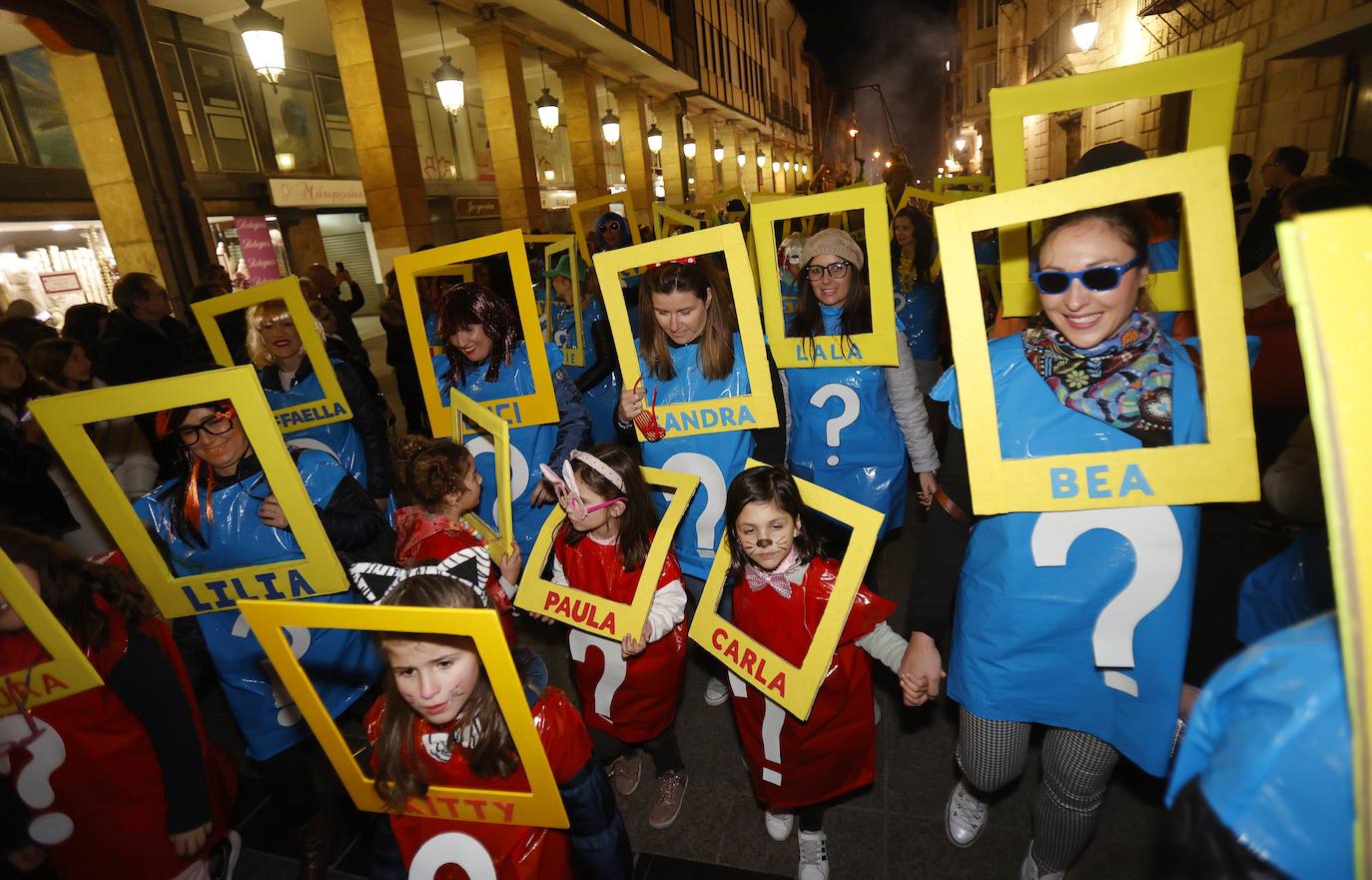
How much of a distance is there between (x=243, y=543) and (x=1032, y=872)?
283 centimetres

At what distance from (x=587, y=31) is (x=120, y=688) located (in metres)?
14.2

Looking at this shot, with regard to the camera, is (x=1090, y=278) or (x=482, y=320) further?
(x=482, y=320)

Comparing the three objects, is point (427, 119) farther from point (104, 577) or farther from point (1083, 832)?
point (1083, 832)

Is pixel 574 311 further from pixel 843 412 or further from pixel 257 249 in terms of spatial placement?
pixel 257 249

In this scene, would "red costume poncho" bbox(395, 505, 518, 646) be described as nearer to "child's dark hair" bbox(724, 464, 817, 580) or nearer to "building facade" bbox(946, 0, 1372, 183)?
"child's dark hair" bbox(724, 464, 817, 580)

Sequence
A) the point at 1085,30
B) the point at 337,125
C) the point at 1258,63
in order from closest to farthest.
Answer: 1. the point at 1258,63
2. the point at 1085,30
3. the point at 337,125

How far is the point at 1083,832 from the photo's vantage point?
1.89 metres

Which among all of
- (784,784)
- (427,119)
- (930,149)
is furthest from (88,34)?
(930,149)

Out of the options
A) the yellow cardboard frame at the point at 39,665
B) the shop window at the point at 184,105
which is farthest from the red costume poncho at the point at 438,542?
the shop window at the point at 184,105

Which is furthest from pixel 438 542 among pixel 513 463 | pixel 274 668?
pixel 513 463

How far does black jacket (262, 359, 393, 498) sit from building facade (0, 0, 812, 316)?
13.1 feet

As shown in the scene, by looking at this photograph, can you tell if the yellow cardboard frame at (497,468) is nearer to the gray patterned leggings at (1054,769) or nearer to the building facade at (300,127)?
the gray patterned leggings at (1054,769)

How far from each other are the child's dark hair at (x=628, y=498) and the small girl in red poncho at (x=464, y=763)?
70 cm

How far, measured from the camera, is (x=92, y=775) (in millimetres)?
1906
